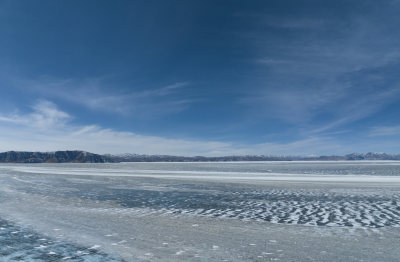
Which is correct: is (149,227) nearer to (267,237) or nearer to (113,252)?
(113,252)

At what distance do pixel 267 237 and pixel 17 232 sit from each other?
7.70 m

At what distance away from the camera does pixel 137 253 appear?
6.14 metres

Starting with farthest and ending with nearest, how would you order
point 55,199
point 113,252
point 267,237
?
1. point 55,199
2. point 267,237
3. point 113,252

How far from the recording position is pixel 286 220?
32.4ft

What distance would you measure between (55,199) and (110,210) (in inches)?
209

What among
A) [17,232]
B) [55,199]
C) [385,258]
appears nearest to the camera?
[385,258]

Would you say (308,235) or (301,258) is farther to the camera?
(308,235)

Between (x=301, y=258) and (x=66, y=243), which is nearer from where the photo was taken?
(x=301, y=258)

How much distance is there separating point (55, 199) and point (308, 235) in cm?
1377

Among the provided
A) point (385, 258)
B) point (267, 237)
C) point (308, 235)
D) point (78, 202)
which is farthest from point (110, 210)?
point (385, 258)

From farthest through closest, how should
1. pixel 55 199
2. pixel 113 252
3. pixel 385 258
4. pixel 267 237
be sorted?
pixel 55 199
pixel 267 237
pixel 113 252
pixel 385 258

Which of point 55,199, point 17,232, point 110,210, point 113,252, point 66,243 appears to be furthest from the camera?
point 55,199

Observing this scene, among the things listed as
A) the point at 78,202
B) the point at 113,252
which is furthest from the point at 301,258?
the point at 78,202

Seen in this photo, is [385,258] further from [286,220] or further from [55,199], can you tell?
[55,199]
